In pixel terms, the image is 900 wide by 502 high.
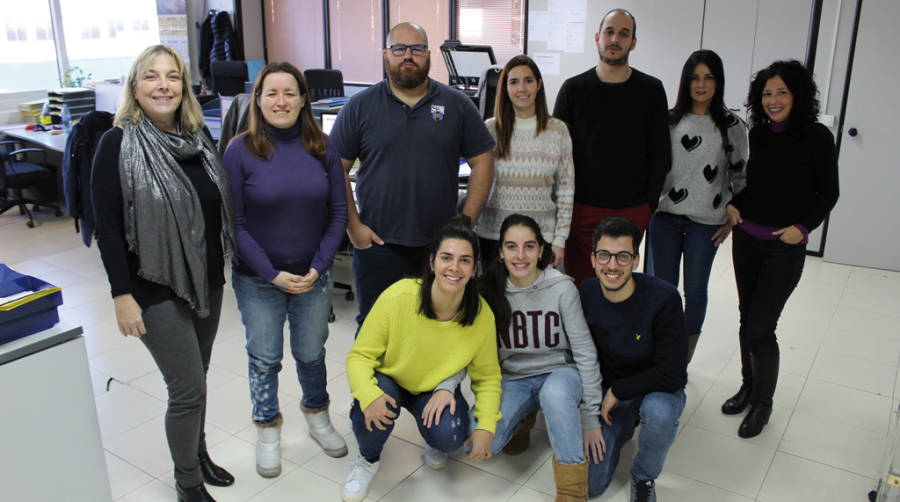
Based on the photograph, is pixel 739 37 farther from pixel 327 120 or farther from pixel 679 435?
pixel 679 435

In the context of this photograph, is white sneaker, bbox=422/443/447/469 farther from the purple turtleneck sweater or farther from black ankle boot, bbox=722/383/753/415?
black ankle boot, bbox=722/383/753/415

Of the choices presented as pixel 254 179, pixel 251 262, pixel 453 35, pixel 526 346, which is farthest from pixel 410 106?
pixel 453 35

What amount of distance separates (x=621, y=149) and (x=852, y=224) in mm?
2948

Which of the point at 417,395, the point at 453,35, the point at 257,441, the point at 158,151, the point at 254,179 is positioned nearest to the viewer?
the point at 158,151

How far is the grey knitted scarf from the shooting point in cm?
178

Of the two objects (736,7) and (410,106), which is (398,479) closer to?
(410,106)

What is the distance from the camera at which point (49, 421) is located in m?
1.78

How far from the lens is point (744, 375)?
2.80 meters

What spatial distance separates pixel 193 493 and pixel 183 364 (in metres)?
0.45

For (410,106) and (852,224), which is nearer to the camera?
(410,106)

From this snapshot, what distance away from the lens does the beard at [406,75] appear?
2336 millimetres

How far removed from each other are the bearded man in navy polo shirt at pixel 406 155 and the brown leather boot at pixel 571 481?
863 millimetres

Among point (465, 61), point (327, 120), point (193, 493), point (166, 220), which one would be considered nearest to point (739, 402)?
point (193, 493)

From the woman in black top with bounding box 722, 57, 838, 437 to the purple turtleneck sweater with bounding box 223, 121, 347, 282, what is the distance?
4.99 feet
